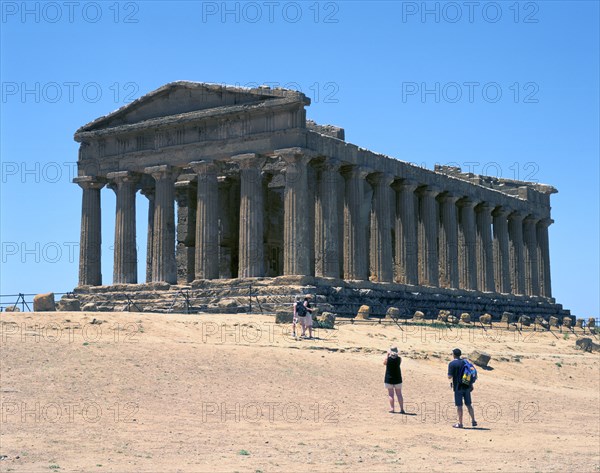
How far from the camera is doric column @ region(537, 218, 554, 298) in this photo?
236ft

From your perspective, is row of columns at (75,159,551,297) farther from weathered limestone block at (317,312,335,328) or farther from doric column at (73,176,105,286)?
weathered limestone block at (317,312,335,328)

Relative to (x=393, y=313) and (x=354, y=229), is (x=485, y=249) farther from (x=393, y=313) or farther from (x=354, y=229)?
(x=393, y=313)

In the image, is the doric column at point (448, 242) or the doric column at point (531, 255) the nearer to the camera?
the doric column at point (448, 242)

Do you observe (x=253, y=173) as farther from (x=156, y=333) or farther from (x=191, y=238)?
(x=156, y=333)

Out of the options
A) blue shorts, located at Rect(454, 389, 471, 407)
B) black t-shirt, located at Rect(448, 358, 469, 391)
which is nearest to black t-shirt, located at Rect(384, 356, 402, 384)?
black t-shirt, located at Rect(448, 358, 469, 391)

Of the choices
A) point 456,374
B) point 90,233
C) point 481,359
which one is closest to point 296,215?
point 90,233

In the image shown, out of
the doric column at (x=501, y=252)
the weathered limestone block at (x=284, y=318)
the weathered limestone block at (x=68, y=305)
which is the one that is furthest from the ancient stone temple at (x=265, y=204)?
the weathered limestone block at (x=284, y=318)

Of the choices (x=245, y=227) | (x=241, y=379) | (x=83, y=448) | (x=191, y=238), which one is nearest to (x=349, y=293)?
(x=245, y=227)

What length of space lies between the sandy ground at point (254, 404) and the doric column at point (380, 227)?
1545cm

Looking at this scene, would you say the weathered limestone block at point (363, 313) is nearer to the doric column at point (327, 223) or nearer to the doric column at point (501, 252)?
the doric column at point (327, 223)

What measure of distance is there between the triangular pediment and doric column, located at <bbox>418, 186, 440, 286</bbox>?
14057 mm

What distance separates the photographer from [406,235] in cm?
5403

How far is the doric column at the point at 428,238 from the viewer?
5553 centimetres

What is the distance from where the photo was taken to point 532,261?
7081 centimetres
